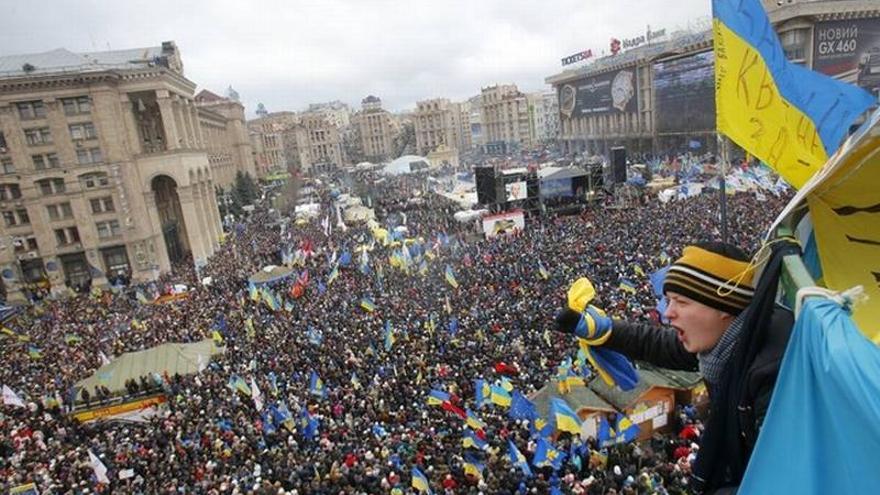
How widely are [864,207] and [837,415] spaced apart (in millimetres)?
1181

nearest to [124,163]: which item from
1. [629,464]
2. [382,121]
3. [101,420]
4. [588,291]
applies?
[101,420]

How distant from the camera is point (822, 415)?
134 centimetres

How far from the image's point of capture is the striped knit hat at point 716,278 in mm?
1921

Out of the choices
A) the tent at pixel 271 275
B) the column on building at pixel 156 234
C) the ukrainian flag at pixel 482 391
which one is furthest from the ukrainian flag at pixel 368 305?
the column on building at pixel 156 234

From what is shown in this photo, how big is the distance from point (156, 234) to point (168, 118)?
8256 mm

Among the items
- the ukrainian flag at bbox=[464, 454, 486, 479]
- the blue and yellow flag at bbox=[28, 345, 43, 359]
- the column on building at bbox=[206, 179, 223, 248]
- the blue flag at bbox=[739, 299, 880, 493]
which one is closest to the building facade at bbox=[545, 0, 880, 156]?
the ukrainian flag at bbox=[464, 454, 486, 479]

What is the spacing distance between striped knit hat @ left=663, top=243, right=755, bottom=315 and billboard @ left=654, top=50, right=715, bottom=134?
56.3 metres

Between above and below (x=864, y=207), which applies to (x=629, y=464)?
below

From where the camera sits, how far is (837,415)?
126cm

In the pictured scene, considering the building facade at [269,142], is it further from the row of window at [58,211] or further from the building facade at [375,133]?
the row of window at [58,211]

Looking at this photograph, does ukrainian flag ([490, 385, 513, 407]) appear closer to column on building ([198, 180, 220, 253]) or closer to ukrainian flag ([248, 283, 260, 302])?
ukrainian flag ([248, 283, 260, 302])

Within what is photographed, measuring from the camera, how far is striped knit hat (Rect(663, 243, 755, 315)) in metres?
1.92

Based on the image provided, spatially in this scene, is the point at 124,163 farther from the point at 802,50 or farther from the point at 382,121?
the point at 382,121

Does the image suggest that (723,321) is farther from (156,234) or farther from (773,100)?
(156,234)
